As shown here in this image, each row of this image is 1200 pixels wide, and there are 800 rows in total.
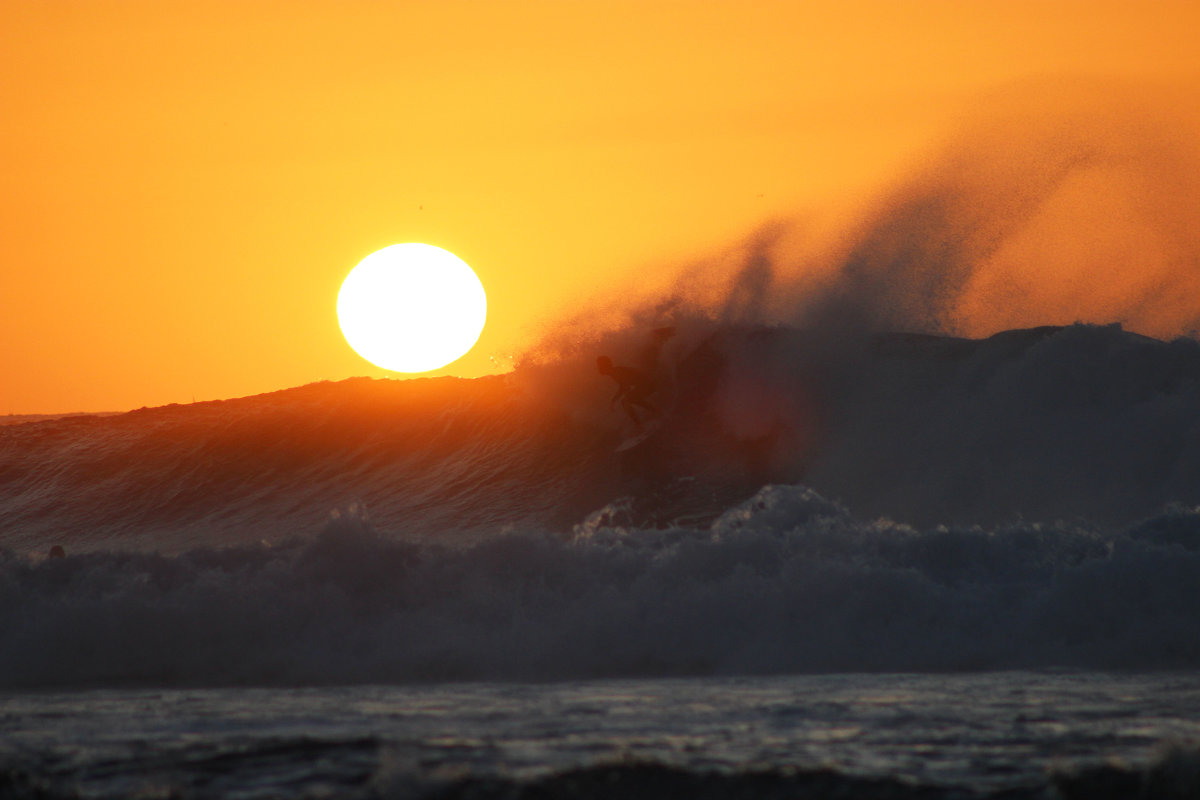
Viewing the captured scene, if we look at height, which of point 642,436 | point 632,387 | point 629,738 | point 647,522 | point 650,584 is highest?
point 632,387

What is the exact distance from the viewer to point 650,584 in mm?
9766

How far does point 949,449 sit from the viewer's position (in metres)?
14.6

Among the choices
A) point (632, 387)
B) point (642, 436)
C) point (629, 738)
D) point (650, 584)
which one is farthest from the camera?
point (632, 387)

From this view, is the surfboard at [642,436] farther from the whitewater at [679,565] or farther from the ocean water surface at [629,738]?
the ocean water surface at [629,738]

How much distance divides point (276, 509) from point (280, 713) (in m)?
10.2

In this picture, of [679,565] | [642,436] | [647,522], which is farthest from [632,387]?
[679,565]

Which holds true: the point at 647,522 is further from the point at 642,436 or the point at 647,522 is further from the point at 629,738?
the point at 629,738

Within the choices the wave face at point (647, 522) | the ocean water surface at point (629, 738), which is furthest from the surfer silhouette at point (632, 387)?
the ocean water surface at point (629, 738)

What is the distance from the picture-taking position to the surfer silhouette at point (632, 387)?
16.9 m

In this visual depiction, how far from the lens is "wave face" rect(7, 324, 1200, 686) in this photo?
902 cm

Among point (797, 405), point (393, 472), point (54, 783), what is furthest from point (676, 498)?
point (54, 783)

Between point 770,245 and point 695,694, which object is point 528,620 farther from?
point 770,245

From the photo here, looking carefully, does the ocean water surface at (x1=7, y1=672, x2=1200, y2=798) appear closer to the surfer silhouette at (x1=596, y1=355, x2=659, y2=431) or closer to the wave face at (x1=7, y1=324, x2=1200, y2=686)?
the wave face at (x1=7, y1=324, x2=1200, y2=686)

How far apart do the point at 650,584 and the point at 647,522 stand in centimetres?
407
